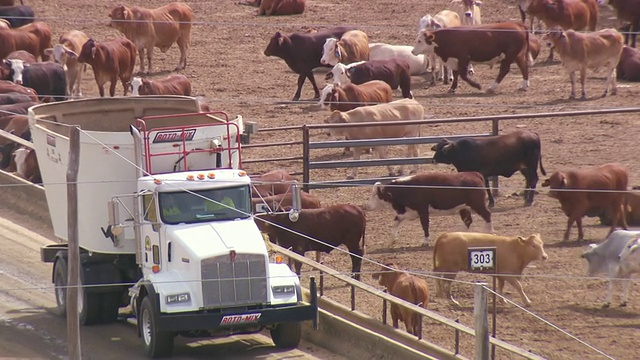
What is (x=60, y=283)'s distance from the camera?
1834 cm

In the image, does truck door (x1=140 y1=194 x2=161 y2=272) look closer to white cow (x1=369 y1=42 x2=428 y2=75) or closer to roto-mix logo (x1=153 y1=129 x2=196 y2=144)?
roto-mix logo (x1=153 y1=129 x2=196 y2=144)

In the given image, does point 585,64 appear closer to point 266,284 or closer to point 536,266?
point 536,266

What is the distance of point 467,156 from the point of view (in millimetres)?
23531

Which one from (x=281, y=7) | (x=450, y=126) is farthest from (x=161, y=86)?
(x=281, y=7)

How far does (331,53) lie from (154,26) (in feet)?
17.9

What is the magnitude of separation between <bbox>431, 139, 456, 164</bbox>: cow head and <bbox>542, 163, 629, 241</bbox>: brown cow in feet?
8.27

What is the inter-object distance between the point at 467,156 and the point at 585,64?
308 inches

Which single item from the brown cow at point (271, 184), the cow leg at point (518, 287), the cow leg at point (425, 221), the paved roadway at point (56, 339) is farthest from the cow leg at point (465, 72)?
the paved roadway at point (56, 339)

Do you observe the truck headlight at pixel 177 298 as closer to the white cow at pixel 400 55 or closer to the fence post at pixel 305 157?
the fence post at pixel 305 157

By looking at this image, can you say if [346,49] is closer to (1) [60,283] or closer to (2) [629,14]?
(2) [629,14]

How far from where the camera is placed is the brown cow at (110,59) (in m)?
31.9

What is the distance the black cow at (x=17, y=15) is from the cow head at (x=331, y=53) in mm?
11129

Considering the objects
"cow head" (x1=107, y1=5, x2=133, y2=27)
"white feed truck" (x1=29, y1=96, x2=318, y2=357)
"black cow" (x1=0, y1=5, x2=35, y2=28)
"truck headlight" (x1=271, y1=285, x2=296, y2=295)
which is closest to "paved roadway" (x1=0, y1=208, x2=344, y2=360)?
"white feed truck" (x1=29, y1=96, x2=318, y2=357)

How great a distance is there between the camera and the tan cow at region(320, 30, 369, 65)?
3278 cm
